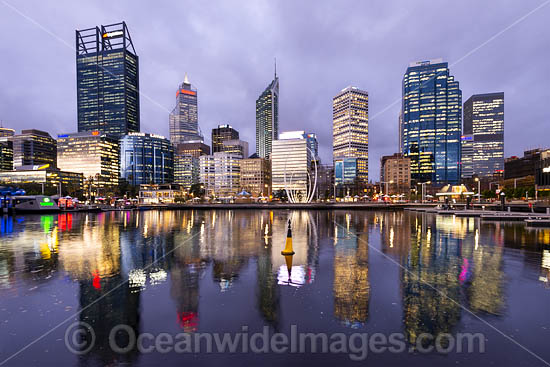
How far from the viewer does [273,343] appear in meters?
4.76

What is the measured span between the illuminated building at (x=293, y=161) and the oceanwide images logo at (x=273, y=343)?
177 m

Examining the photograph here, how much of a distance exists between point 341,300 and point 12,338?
6807 mm

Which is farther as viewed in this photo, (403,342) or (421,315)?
(421,315)

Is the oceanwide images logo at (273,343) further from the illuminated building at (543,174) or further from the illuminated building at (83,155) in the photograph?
the illuminated building at (83,155)

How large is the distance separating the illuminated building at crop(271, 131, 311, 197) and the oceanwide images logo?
→ 177 meters

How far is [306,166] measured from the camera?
187500mm

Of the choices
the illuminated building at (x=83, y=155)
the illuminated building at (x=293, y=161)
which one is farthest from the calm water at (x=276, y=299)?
the illuminated building at (x=83, y=155)

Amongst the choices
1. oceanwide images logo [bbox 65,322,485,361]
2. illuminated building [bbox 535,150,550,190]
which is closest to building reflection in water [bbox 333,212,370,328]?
oceanwide images logo [bbox 65,322,485,361]

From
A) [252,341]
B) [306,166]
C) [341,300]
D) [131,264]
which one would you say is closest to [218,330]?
[252,341]

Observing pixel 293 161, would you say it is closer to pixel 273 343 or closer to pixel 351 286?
pixel 351 286

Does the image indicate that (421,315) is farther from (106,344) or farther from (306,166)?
(306,166)

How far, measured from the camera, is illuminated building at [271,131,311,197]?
608 feet

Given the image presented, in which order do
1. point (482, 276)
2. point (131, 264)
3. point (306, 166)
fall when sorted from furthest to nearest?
1. point (306, 166)
2. point (131, 264)
3. point (482, 276)

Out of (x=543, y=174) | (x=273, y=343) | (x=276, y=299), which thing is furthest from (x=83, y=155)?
(x=543, y=174)
